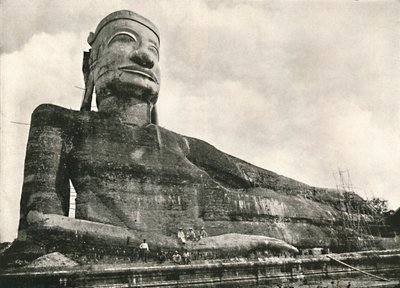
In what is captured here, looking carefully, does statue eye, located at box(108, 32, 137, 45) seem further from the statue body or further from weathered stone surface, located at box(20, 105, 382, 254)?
weathered stone surface, located at box(20, 105, 382, 254)

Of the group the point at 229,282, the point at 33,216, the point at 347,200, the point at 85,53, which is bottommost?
the point at 229,282

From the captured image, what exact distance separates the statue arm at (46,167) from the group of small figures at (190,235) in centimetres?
289

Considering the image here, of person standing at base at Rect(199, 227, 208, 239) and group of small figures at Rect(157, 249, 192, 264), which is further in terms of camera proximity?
person standing at base at Rect(199, 227, 208, 239)

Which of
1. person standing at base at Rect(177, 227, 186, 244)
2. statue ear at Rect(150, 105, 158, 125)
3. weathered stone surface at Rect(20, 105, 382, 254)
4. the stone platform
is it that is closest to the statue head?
statue ear at Rect(150, 105, 158, 125)

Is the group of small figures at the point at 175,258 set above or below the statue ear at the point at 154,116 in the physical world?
below

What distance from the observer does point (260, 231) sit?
11.9 meters

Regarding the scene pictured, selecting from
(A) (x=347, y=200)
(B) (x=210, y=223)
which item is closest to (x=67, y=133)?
(B) (x=210, y=223)

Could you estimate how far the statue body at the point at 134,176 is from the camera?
9633 mm

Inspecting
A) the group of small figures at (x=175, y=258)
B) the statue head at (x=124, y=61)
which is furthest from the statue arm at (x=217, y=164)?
the group of small figures at (x=175, y=258)

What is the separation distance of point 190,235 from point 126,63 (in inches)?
217

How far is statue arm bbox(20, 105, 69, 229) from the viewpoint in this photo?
9312 millimetres

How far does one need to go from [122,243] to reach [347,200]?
381 inches

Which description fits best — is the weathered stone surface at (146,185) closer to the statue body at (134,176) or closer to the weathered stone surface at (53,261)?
the statue body at (134,176)

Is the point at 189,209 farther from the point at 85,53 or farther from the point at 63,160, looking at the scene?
the point at 85,53
